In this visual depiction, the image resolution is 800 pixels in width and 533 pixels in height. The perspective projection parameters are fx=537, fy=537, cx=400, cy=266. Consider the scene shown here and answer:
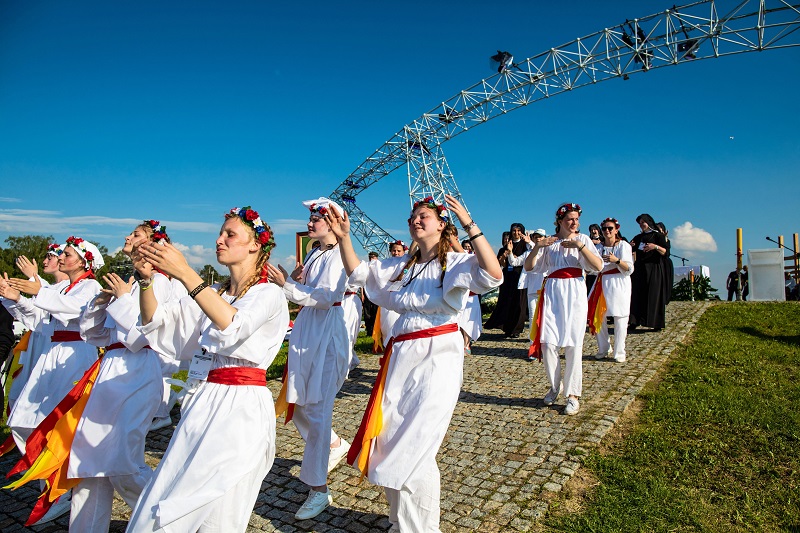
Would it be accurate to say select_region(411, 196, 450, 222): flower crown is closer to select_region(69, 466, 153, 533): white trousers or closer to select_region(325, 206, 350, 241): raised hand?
select_region(325, 206, 350, 241): raised hand

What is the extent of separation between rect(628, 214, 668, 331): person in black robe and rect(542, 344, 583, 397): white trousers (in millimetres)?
4946

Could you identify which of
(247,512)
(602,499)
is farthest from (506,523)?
(247,512)

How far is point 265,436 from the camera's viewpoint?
2.85m

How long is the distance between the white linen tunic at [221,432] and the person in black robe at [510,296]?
8.36 metres

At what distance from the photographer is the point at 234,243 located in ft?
10.4

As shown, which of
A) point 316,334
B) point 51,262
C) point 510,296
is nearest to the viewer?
point 316,334

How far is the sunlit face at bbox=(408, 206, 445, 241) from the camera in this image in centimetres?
380

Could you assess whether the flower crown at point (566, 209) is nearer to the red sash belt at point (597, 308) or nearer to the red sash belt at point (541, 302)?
the red sash belt at point (541, 302)

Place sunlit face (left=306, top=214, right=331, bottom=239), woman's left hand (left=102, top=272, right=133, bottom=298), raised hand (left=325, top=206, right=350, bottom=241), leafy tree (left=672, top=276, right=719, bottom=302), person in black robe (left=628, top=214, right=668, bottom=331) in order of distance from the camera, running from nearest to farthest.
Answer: woman's left hand (left=102, top=272, right=133, bottom=298) < raised hand (left=325, top=206, right=350, bottom=241) < sunlit face (left=306, top=214, right=331, bottom=239) < person in black robe (left=628, top=214, right=668, bottom=331) < leafy tree (left=672, top=276, right=719, bottom=302)

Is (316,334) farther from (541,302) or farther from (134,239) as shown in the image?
(541,302)

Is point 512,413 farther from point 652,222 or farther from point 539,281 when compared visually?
point 652,222

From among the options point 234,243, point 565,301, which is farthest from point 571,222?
point 234,243

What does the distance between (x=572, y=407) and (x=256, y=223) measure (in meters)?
4.29

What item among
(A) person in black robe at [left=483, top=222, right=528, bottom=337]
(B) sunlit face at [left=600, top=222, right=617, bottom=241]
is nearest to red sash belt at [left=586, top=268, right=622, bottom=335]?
(B) sunlit face at [left=600, top=222, right=617, bottom=241]
